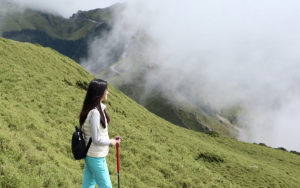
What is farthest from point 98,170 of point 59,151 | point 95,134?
point 59,151

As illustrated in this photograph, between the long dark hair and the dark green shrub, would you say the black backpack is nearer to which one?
the long dark hair

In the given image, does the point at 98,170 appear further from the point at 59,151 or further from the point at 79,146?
the point at 59,151

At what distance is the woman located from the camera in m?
6.41

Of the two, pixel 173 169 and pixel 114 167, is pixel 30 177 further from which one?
pixel 173 169

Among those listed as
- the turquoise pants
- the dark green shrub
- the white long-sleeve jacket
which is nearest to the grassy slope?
the dark green shrub

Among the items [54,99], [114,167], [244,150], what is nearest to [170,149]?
[114,167]

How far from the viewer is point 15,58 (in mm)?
33469

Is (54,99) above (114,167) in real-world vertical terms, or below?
above

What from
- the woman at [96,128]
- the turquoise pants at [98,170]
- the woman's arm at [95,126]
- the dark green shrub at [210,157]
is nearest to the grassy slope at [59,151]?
the dark green shrub at [210,157]

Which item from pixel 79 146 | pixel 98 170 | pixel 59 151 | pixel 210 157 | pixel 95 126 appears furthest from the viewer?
pixel 210 157

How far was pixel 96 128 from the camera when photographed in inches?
251

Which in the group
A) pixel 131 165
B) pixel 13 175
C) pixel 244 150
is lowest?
pixel 13 175

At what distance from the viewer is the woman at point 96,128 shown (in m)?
6.41

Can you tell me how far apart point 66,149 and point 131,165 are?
5749 mm
